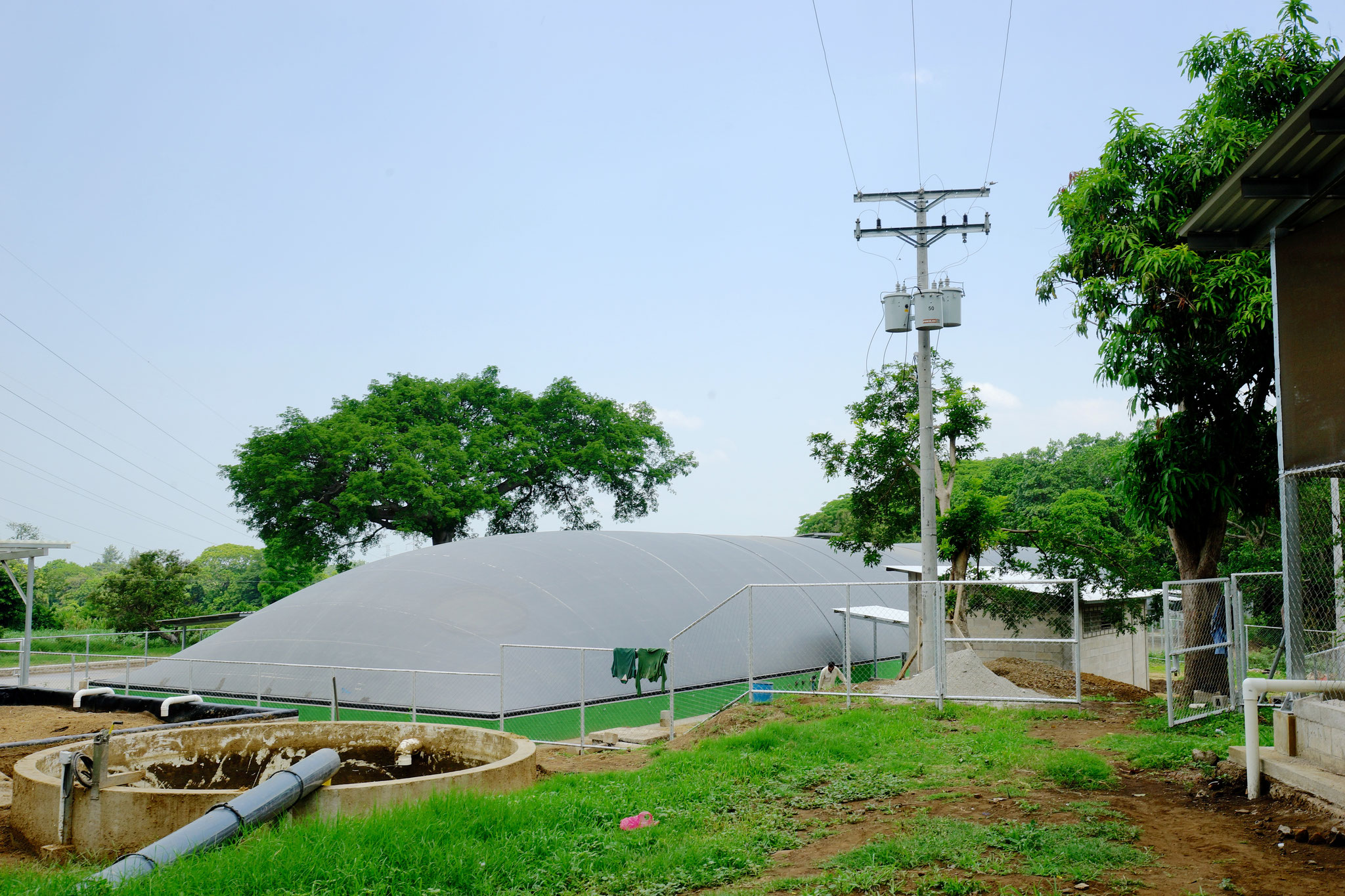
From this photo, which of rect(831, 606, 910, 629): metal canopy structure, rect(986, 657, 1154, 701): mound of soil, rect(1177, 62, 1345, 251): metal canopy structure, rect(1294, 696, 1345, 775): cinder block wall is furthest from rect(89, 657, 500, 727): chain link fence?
rect(1177, 62, 1345, 251): metal canopy structure

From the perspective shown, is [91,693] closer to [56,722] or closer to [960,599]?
[56,722]

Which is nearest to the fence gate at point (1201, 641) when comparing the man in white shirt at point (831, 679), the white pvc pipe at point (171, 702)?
the man in white shirt at point (831, 679)

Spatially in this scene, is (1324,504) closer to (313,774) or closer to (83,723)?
(313,774)

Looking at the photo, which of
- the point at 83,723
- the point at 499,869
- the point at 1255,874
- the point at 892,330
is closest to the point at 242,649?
the point at 83,723

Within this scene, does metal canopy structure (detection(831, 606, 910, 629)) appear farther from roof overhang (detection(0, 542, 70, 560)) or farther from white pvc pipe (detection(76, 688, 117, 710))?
roof overhang (detection(0, 542, 70, 560))

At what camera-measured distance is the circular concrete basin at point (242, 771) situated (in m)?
8.24

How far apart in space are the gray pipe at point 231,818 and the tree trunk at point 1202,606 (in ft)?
41.7

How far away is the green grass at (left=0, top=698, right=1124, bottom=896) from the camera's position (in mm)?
Result: 5887

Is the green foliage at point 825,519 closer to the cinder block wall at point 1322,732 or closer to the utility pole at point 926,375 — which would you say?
the utility pole at point 926,375

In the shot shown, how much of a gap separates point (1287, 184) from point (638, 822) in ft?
24.6

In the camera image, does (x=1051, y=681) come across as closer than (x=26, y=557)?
Yes

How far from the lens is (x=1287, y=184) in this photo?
8133 millimetres

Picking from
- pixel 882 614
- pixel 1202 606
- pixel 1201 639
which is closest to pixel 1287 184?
pixel 1202 606

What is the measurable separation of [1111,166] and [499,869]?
1410 centimetres
